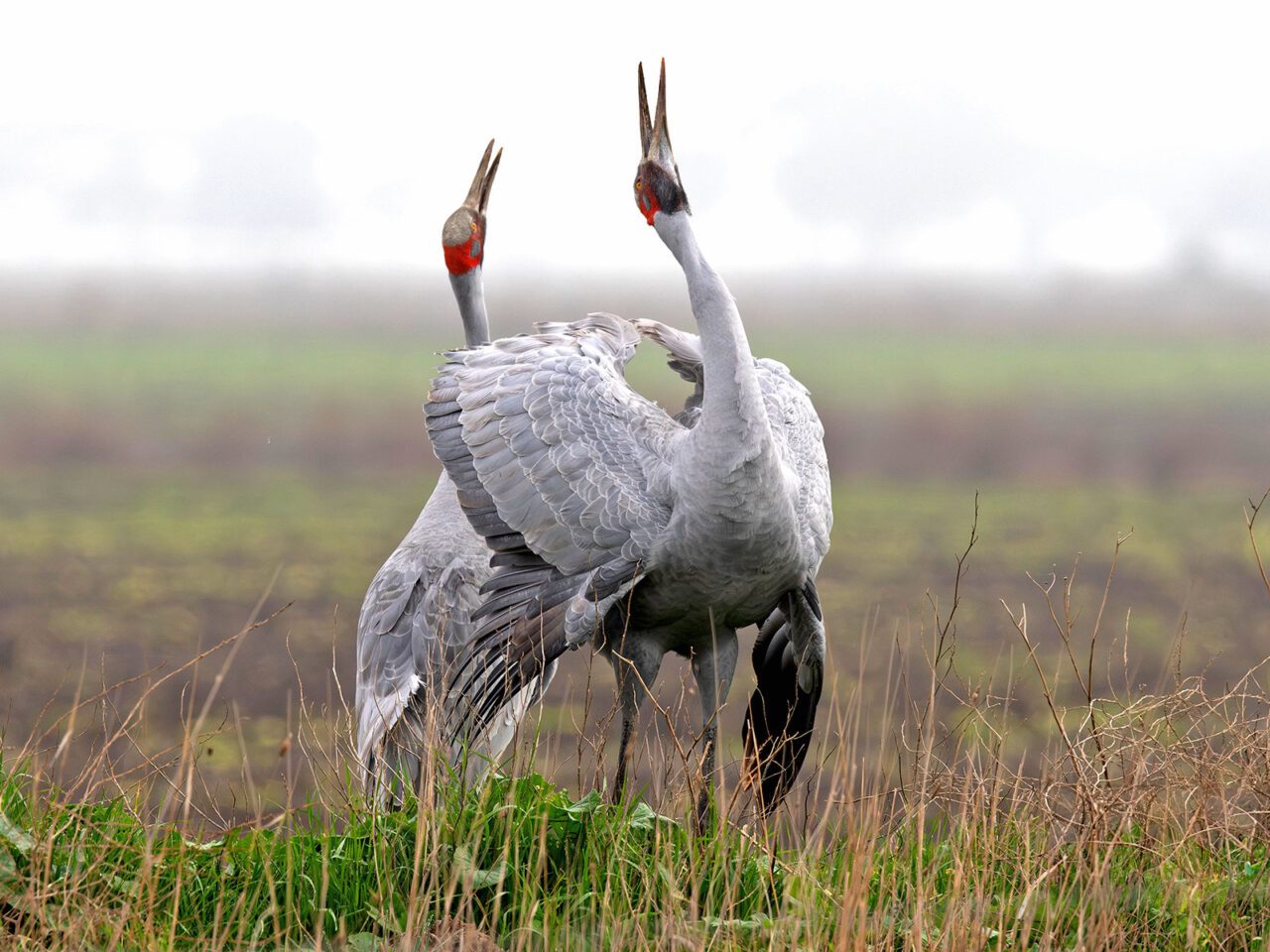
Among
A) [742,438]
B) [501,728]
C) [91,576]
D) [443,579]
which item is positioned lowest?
[91,576]

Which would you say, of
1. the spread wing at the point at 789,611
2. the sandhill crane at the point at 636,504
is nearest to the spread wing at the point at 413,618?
the sandhill crane at the point at 636,504

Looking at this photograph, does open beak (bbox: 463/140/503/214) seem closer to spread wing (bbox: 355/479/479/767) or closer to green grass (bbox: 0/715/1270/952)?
spread wing (bbox: 355/479/479/767)

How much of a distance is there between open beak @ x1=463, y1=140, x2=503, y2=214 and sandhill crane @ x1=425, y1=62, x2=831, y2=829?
1.18m

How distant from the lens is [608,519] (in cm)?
386

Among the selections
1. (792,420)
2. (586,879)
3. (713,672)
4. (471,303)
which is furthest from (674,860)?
(471,303)

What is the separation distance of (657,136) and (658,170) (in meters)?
0.10

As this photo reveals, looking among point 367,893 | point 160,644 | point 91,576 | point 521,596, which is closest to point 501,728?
point 521,596

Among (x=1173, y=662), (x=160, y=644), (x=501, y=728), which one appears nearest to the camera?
(x=1173, y=662)

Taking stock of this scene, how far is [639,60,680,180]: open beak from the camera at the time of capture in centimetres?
395

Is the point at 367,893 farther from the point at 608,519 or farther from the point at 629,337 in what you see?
the point at 629,337

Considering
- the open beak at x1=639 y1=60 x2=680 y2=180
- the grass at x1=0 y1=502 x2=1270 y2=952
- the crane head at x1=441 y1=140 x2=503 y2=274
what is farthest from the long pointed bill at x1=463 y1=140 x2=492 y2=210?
the grass at x1=0 y1=502 x2=1270 y2=952

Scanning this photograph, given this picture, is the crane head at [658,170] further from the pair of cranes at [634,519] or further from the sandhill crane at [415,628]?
the sandhill crane at [415,628]

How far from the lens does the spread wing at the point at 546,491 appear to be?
12.6 feet

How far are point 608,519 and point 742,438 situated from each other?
1.47ft
